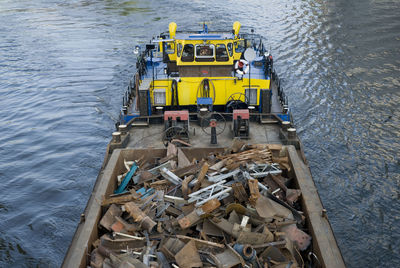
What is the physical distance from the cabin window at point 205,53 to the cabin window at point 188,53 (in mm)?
265

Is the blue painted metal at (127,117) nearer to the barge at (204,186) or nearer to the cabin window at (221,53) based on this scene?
the barge at (204,186)

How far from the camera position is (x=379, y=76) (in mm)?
28219

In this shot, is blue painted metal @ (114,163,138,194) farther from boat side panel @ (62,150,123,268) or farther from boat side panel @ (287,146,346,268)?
boat side panel @ (287,146,346,268)

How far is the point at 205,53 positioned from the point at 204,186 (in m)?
7.51

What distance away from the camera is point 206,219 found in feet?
29.9

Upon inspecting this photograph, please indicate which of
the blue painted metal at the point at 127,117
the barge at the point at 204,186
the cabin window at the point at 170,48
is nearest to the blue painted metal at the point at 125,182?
the barge at the point at 204,186

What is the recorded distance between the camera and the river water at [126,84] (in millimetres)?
15359

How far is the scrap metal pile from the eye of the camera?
8.16 m

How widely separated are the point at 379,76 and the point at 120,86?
17.8 metres

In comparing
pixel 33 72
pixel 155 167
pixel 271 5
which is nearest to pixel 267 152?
pixel 155 167

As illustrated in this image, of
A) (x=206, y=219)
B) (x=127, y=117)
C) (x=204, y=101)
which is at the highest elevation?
(x=204, y=101)

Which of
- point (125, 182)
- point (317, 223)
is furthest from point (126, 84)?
point (317, 223)

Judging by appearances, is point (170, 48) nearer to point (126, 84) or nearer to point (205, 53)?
point (205, 53)

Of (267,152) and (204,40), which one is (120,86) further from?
(267,152)
